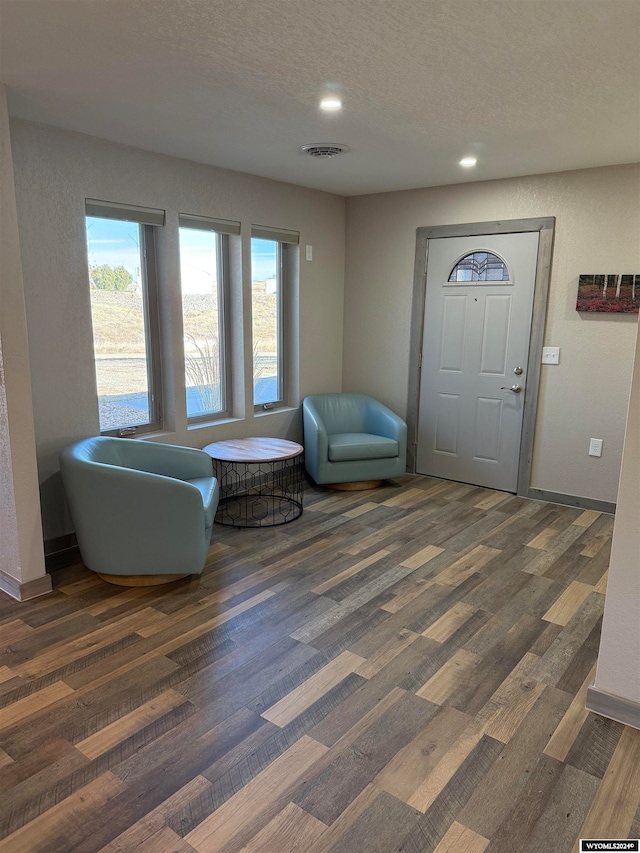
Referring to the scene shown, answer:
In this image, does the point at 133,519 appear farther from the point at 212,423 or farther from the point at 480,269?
the point at 480,269

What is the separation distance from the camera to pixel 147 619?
113 inches

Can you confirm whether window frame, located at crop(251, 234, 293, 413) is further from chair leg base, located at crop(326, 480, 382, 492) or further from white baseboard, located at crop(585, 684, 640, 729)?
white baseboard, located at crop(585, 684, 640, 729)

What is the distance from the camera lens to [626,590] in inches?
84.5

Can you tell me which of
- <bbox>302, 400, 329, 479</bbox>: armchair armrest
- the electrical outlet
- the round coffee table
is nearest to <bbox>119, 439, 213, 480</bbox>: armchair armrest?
the round coffee table

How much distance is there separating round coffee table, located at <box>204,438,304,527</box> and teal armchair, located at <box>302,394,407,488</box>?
0.75 ft

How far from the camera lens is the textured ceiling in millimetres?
1961

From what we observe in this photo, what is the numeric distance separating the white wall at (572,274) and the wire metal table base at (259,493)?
1.74 metres

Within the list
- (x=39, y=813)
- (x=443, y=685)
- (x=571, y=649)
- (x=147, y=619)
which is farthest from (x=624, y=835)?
(x=147, y=619)

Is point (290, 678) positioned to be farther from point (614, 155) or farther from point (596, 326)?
point (614, 155)

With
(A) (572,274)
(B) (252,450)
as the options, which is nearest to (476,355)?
(A) (572,274)

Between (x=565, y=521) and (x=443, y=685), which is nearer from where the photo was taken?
(x=443, y=685)

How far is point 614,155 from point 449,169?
1.07 metres

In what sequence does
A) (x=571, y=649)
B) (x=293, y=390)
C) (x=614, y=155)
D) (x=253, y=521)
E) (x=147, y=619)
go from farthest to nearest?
(x=293, y=390)
(x=253, y=521)
(x=614, y=155)
(x=147, y=619)
(x=571, y=649)

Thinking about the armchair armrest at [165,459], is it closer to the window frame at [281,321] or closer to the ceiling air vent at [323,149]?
the window frame at [281,321]
